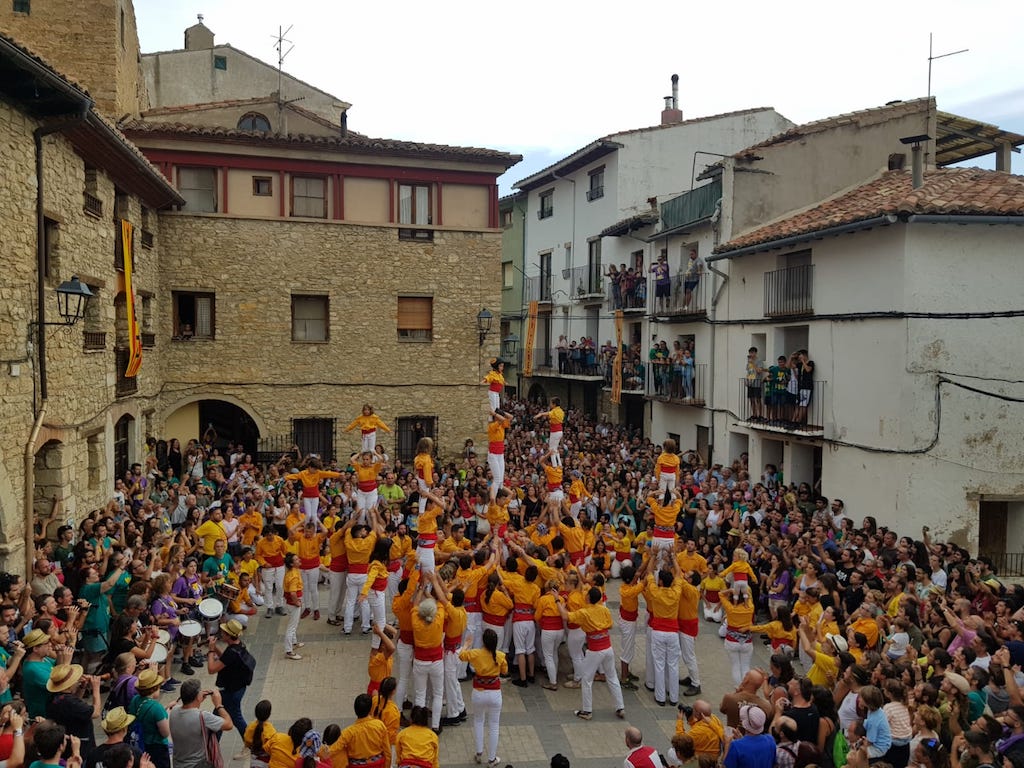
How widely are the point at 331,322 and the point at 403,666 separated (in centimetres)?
1470

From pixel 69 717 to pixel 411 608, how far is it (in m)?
3.64

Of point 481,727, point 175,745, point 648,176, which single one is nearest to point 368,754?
point 175,745

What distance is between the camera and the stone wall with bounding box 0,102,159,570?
1148 centimetres

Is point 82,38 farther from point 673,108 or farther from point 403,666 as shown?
point 673,108

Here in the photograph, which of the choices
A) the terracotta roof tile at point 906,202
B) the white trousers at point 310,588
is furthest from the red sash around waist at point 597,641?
the terracotta roof tile at point 906,202

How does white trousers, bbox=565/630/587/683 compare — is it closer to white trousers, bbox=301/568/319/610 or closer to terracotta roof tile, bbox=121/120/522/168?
white trousers, bbox=301/568/319/610

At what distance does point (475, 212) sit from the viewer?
80.0ft

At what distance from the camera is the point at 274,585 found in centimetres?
1392

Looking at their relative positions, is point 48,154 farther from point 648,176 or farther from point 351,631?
point 648,176

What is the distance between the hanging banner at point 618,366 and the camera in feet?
91.7

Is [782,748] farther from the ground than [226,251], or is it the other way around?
[226,251]

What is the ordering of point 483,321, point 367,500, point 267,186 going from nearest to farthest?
point 367,500, point 267,186, point 483,321

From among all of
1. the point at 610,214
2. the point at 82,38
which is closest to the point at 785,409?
the point at 610,214

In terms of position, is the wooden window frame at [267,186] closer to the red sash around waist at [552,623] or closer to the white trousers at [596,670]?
the red sash around waist at [552,623]
